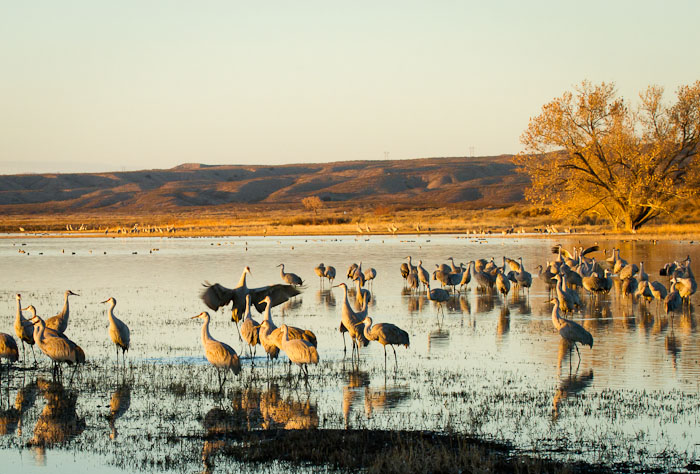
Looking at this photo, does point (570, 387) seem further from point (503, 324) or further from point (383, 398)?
point (503, 324)

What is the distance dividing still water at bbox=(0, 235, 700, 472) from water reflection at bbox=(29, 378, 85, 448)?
0.03 metres

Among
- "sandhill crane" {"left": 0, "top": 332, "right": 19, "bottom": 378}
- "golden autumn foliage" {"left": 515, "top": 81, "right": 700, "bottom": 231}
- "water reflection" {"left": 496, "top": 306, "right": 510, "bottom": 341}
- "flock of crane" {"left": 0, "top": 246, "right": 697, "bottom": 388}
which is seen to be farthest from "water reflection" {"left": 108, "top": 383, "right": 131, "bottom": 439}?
"golden autumn foliage" {"left": 515, "top": 81, "right": 700, "bottom": 231}

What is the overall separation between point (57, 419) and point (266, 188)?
167m

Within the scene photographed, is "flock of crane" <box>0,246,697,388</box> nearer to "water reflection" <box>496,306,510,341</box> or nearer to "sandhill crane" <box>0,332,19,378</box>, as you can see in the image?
"sandhill crane" <box>0,332,19,378</box>

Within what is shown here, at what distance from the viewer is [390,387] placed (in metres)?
11.3

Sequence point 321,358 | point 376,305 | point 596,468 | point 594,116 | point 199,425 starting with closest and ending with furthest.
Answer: point 596,468, point 199,425, point 321,358, point 376,305, point 594,116

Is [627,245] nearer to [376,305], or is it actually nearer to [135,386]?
[376,305]

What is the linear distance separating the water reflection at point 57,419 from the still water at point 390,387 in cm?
3

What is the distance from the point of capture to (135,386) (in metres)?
11.4

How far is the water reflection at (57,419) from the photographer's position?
8.87 m

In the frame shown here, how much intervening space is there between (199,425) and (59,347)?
3201 mm

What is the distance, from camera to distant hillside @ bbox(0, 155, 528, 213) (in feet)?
480

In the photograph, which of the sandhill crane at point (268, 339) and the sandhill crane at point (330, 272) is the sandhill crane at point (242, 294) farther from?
the sandhill crane at point (330, 272)

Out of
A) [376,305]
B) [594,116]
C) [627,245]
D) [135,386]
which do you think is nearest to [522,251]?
[627,245]
